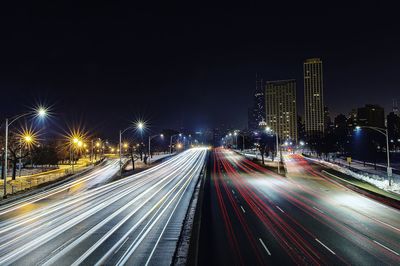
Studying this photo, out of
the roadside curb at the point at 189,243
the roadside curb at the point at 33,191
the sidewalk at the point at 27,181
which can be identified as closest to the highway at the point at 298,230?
the roadside curb at the point at 189,243

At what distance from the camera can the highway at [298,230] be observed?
15.7 metres

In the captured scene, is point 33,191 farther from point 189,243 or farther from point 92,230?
point 189,243

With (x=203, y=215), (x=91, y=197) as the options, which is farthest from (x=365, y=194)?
(x=91, y=197)

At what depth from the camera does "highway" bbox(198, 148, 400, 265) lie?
15688 mm

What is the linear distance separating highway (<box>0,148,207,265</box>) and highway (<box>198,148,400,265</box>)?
2.44 meters

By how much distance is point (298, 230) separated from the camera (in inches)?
814

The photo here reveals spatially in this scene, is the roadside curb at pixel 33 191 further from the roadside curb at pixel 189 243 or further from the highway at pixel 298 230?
the roadside curb at pixel 189 243

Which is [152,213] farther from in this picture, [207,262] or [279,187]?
[279,187]

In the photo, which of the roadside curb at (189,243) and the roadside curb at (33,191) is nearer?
the roadside curb at (189,243)

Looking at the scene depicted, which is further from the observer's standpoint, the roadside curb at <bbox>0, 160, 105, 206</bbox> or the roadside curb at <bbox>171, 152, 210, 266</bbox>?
the roadside curb at <bbox>0, 160, 105, 206</bbox>

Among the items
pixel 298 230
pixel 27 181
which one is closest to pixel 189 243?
pixel 298 230

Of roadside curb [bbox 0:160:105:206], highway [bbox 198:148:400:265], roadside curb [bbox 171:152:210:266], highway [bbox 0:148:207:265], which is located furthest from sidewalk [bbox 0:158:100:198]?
highway [bbox 198:148:400:265]

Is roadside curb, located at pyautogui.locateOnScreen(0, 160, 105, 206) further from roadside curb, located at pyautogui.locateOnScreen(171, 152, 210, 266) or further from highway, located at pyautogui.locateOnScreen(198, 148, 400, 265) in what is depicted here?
roadside curb, located at pyautogui.locateOnScreen(171, 152, 210, 266)

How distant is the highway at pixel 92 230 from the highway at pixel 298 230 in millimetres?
2443
